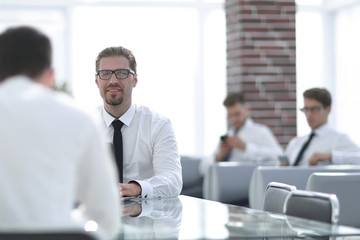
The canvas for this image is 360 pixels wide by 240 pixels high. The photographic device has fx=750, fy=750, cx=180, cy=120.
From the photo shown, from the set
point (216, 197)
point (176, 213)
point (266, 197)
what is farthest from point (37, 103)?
point (216, 197)

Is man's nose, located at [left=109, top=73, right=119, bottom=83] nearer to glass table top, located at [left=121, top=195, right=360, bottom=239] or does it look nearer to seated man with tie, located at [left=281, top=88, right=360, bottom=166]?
glass table top, located at [left=121, top=195, right=360, bottom=239]

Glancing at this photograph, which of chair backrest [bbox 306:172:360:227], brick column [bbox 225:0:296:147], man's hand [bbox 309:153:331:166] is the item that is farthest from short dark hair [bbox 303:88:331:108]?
chair backrest [bbox 306:172:360:227]

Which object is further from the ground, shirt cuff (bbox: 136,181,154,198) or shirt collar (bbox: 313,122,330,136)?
shirt collar (bbox: 313,122,330,136)

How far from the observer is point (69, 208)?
68.6 inches

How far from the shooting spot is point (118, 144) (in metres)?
3.89

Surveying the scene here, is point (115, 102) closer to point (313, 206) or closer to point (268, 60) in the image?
point (313, 206)

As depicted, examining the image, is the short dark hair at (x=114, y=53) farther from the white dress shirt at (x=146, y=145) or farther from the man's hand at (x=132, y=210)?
the man's hand at (x=132, y=210)

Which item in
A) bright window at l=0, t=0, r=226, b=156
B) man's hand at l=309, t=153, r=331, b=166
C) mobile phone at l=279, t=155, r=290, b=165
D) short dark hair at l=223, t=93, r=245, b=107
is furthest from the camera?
bright window at l=0, t=0, r=226, b=156

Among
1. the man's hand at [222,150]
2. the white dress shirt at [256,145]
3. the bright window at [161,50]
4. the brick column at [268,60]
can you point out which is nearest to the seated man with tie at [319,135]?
the white dress shirt at [256,145]

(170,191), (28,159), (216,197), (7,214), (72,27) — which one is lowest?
(216,197)

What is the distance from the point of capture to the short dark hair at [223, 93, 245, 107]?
7629 mm

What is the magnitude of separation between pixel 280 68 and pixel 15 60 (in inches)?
263

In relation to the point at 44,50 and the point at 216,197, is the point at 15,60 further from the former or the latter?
the point at 216,197

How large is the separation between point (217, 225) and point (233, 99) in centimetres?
529
